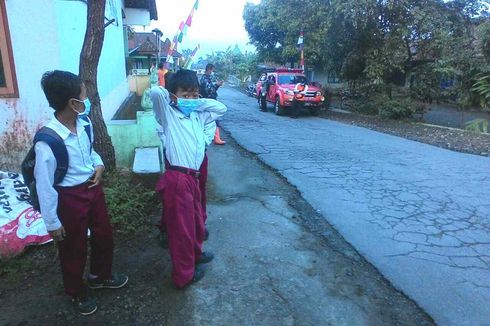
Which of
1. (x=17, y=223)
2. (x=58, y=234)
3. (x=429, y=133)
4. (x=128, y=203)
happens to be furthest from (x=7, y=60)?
(x=429, y=133)

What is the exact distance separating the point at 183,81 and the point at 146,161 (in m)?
2.37

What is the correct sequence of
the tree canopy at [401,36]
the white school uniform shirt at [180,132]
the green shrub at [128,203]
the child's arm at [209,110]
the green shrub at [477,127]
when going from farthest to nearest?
the tree canopy at [401,36], the green shrub at [477,127], the green shrub at [128,203], the child's arm at [209,110], the white school uniform shirt at [180,132]

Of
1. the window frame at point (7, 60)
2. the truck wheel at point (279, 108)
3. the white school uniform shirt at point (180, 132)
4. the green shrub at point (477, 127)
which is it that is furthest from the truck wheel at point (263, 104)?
the white school uniform shirt at point (180, 132)

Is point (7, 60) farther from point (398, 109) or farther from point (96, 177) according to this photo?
point (398, 109)

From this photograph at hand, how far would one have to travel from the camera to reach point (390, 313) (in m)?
2.75

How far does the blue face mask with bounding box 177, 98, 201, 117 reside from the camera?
2.91 m

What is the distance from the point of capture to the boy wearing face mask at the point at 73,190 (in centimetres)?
232

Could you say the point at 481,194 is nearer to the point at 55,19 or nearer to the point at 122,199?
the point at 122,199

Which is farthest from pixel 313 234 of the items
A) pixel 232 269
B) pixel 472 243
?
pixel 472 243

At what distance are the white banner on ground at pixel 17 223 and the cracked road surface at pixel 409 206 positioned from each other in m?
2.99

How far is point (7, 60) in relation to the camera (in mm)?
4715

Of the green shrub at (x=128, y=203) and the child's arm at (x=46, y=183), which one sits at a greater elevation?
the child's arm at (x=46, y=183)

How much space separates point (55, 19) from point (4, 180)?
216cm

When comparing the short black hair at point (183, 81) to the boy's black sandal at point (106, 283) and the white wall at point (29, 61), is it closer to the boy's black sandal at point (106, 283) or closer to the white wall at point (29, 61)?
the boy's black sandal at point (106, 283)
